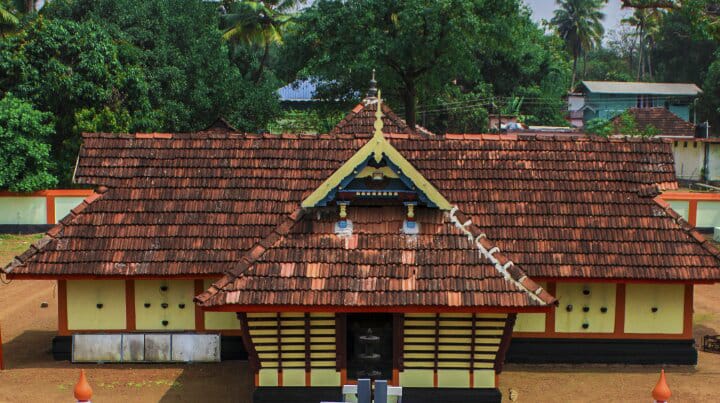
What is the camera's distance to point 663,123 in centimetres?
4725

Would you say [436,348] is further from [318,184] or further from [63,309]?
[63,309]

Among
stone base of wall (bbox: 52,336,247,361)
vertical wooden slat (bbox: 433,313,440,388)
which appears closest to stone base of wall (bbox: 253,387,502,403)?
vertical wooden slat (bbox: 433,313,440,388)

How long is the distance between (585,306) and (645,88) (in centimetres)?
4935

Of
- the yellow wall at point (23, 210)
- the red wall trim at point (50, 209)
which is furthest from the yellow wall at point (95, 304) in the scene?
the yellow wall at point (23, 210)

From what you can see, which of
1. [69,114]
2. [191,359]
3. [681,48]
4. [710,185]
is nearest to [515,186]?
[191,359]

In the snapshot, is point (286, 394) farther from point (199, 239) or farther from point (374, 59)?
point (374, 59)

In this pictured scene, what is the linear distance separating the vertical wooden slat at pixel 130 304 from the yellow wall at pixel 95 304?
0.06 m

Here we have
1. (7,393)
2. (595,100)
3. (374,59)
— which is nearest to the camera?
(7,393)

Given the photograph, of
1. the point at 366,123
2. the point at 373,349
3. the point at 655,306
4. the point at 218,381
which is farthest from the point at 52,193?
the point at 655,306

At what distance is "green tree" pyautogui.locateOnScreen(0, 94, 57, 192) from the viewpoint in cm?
2608

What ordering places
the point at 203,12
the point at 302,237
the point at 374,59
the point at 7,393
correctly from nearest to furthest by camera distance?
the point at 302,237 → the point at 7,393 → the point at 374,59 → the point at 203,12

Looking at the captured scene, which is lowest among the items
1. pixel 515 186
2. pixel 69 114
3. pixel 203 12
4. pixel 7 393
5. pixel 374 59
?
pixel 7 393

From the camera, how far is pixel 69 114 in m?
29.3

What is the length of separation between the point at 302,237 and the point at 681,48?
58643 mm
